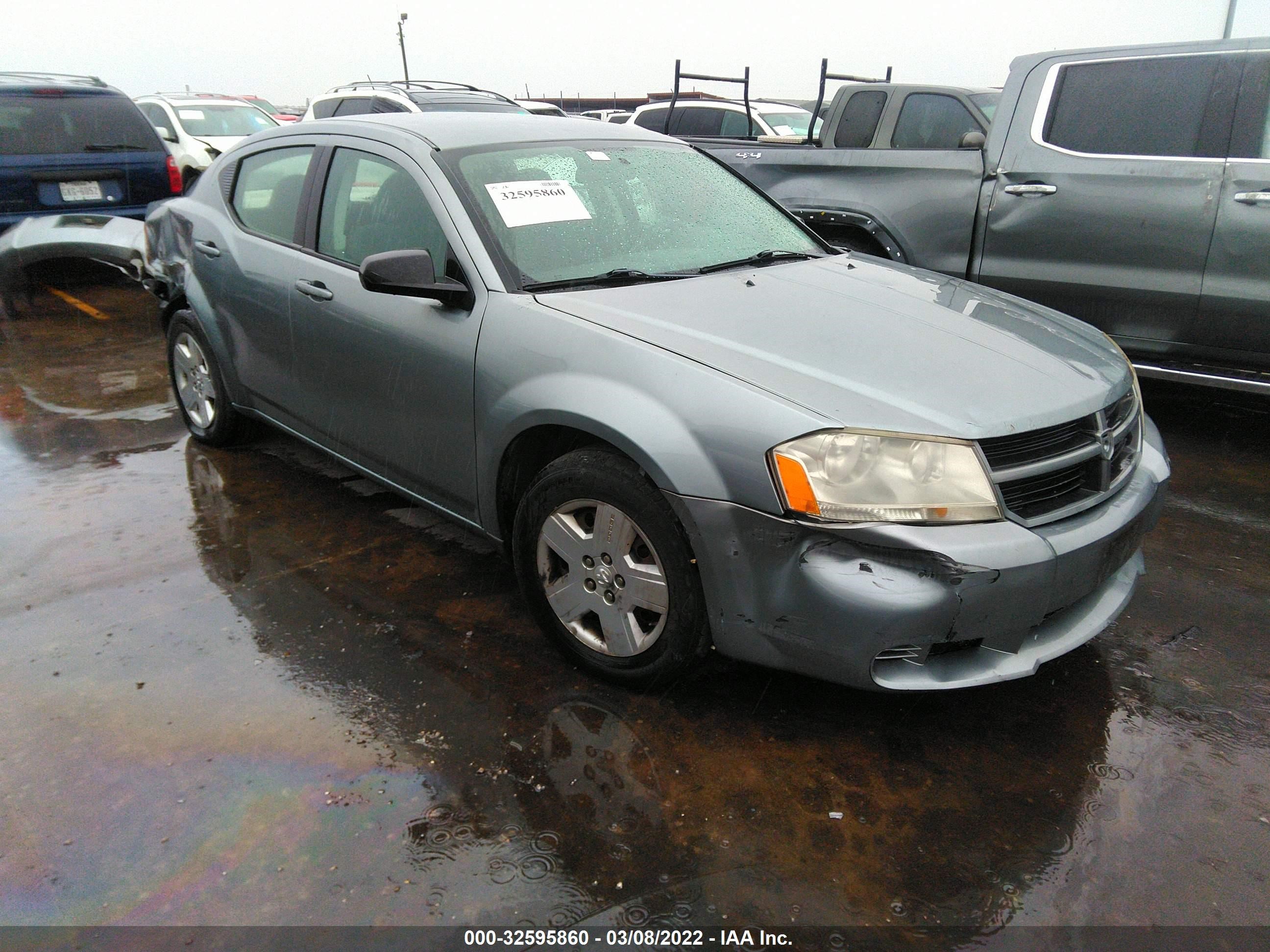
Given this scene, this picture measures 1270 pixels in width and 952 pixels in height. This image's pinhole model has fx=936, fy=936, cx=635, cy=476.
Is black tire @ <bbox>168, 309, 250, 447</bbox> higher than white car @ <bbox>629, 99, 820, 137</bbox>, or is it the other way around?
white car @ <bbox>629, 99, 820, 137</bbox>

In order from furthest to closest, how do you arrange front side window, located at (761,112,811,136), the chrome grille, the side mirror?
front side window, located at (761,112,811,136), the side mirror, the chrome grille

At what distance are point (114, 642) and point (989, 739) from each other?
2.75 meters

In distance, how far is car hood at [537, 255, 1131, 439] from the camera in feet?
7.71

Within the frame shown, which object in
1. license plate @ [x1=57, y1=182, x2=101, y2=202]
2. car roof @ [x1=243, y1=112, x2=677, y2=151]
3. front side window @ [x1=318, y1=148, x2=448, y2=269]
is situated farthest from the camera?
license plate @ [x1=57, y1=182, x2=101, y2=202]

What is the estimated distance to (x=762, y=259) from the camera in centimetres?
340

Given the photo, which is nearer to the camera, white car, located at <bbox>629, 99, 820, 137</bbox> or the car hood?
the car hood

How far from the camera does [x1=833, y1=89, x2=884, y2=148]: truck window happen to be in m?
6.86

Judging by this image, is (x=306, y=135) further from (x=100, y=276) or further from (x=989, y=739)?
(x=100, y=276)

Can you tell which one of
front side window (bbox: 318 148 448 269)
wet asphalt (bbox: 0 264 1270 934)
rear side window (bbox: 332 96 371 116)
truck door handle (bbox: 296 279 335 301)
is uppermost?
rear side window (bbox: 332 96 371 116)

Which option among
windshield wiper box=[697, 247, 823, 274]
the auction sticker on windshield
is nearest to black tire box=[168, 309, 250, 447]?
the auction sticker on windshield

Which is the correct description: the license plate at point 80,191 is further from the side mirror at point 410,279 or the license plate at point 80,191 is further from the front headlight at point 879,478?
the front headlight at point 879,478

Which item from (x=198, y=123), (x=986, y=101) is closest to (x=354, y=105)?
(x=198, y=123)

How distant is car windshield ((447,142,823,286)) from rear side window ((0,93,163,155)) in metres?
6.48

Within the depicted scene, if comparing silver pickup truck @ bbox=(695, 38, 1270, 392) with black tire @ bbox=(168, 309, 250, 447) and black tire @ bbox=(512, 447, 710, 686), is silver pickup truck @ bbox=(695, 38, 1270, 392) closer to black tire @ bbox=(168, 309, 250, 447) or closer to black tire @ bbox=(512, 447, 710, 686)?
black tire @ bbox=(512, 447, 710, 686)
